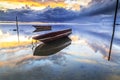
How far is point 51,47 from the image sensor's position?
1.82 m

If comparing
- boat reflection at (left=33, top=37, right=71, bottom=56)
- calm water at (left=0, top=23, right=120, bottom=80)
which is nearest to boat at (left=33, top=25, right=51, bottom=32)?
calm water at (left=0, top=23, right=120, bottom=80)

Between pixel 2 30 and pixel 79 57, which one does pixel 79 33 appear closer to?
pixel 79 57

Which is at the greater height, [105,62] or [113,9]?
[113,9]

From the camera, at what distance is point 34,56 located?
1.80 metres

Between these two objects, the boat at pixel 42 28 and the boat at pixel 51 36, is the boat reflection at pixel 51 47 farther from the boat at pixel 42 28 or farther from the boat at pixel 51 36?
the boat at pixel 42 28

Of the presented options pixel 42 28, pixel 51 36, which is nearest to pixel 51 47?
pixel 51 36


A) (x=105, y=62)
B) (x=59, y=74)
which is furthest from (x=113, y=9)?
(x=59, y=74)

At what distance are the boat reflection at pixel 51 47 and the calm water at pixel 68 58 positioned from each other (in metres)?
0.04

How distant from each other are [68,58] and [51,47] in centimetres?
19

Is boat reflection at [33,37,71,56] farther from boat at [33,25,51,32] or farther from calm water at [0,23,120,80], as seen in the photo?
boat at [33,25,51,32]

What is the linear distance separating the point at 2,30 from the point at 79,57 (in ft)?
2.53

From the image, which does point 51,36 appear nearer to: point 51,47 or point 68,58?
point 51,47

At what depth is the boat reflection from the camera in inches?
71.2

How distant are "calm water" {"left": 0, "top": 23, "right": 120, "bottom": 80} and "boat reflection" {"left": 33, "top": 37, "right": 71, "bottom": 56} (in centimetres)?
4
